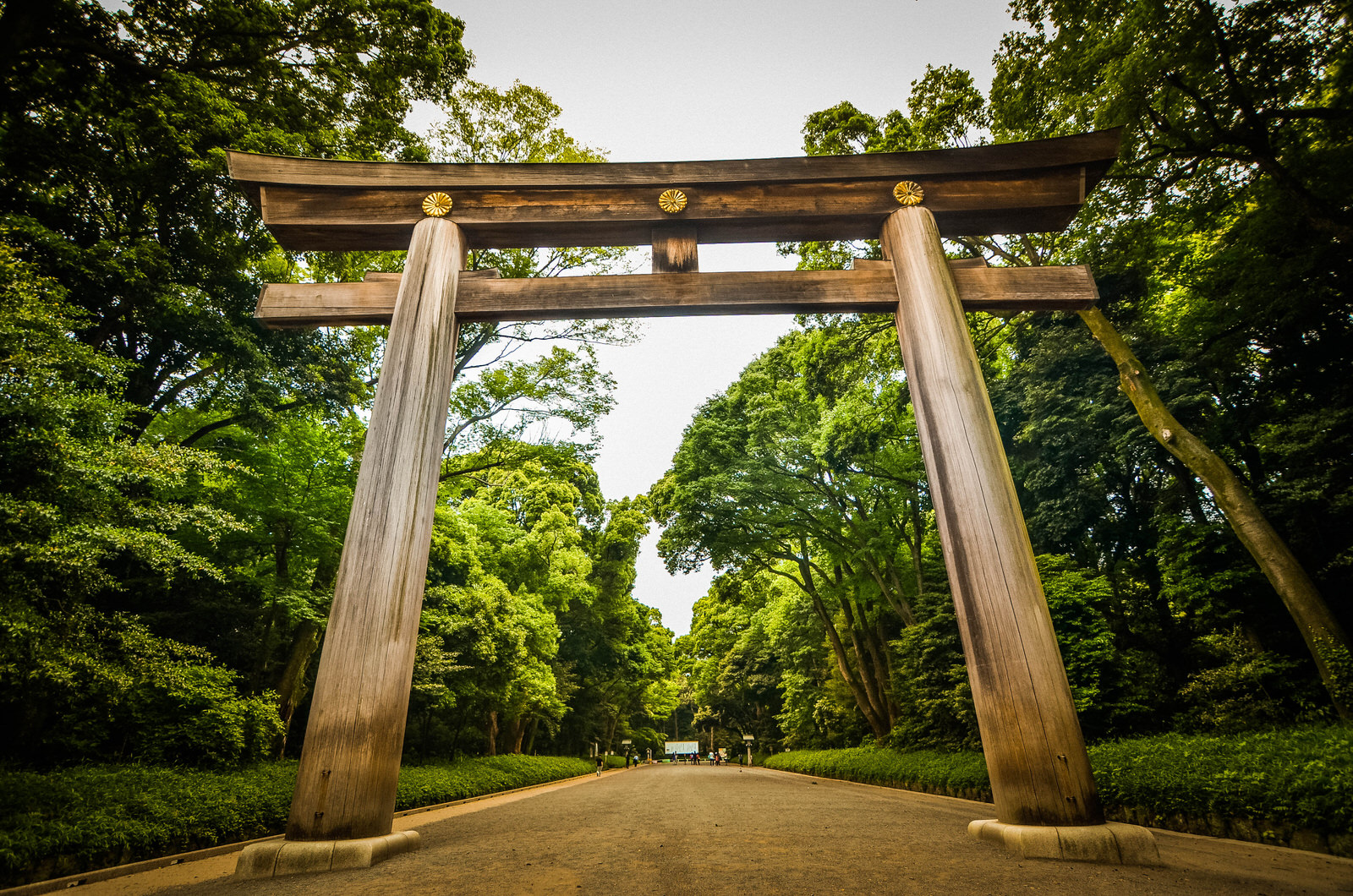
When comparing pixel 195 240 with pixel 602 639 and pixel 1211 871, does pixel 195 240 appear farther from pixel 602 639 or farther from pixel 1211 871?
pixel 602 639

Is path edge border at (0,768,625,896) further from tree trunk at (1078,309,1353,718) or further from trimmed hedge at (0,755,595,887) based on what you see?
tree trunk at (1078,309,1353,718)

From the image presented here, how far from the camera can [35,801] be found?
525cm

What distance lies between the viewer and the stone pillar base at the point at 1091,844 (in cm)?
283

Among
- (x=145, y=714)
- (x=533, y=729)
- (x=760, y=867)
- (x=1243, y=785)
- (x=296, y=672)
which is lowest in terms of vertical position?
(x=533, y=729)

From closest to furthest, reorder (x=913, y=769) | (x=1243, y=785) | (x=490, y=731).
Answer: (x=1243, y=785) < (x=913, y=769) < (x=490, y=731)

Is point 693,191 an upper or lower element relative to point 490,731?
upper

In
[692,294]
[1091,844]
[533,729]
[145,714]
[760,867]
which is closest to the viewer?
[1091,844]

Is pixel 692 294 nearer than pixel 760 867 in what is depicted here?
No

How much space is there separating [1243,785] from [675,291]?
6970 mm

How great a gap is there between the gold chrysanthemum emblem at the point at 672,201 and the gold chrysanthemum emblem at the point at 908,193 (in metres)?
1.74

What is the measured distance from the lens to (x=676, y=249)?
4613 millimetres

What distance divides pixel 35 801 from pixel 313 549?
627 centimetres

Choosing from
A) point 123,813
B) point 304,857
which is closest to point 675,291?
point 304,857

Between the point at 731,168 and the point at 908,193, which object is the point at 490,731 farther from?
the point at 908,193
